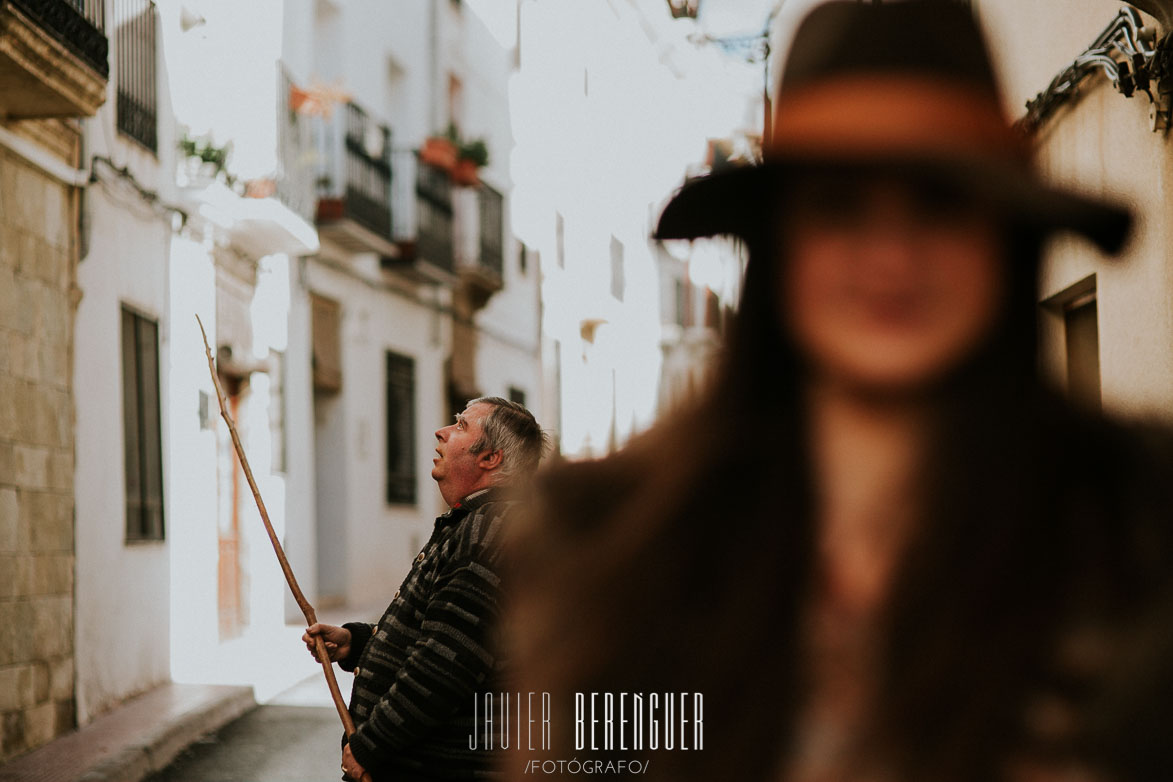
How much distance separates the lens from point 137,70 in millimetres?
10562

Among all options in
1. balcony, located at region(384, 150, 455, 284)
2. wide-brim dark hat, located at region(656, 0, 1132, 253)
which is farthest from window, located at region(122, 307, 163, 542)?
wide-brim dark hat, located at region(656, 0, 1132, 253)

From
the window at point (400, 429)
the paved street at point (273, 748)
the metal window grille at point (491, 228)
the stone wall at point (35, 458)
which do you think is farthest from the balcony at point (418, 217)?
the stone wall at point (35, 458)

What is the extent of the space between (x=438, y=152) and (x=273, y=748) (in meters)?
11.1

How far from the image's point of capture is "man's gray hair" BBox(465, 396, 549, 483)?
3598 millimetres

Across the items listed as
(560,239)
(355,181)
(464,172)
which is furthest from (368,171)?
(560,239)

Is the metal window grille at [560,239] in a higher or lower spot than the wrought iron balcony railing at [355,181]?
higher

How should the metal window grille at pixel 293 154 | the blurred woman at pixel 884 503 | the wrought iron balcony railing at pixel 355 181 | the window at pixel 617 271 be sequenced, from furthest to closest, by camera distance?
1. the window at pixel 617 271
2. the wrought iron balcony railing at pixel 355 181
3. the metal window grille at pixel 293 154
4. the blurred woman at pixel 884 503

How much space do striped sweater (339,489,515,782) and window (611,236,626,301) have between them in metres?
25.3

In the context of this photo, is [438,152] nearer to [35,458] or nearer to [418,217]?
[418,217]

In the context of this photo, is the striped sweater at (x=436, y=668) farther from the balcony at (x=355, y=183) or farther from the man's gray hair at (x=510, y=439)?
the balcony at (x=355, y=183)

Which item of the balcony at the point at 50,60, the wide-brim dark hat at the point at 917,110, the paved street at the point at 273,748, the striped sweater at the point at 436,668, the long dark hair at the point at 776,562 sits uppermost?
the balcony at the point at 50,60

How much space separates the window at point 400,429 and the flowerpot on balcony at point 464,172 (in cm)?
227

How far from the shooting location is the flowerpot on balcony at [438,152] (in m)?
17.8

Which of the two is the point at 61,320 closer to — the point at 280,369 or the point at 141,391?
the point at 141,391
